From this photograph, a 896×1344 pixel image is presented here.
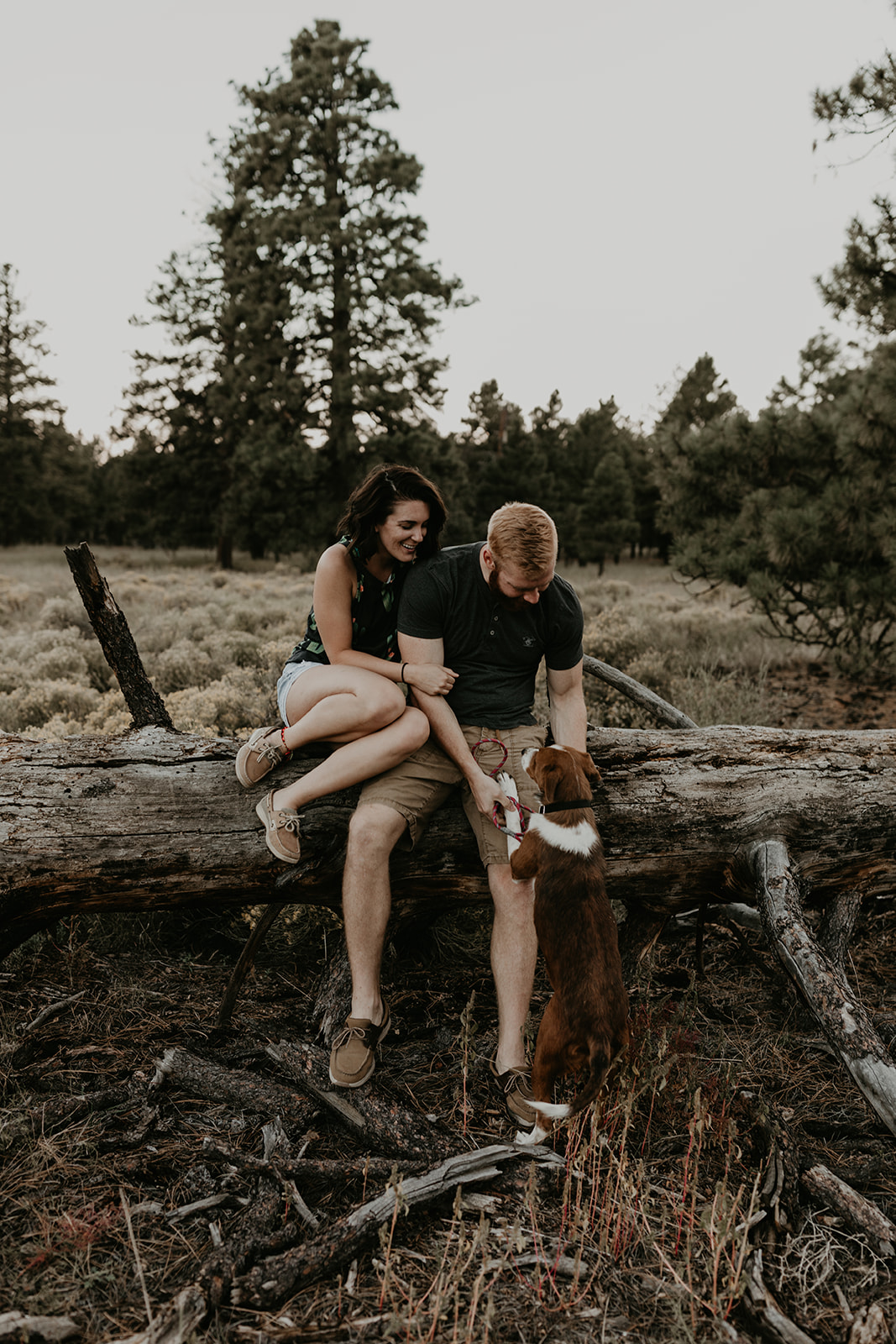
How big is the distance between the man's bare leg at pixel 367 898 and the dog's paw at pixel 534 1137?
0.69 meters

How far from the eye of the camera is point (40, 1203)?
2383mm

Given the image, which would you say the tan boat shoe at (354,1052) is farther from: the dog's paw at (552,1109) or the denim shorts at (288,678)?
the denim shorts at (288,678)

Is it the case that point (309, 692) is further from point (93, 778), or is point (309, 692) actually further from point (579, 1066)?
point (579, 1066)

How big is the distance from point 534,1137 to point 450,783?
136 cm

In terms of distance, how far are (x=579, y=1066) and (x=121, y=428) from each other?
34.9 metres

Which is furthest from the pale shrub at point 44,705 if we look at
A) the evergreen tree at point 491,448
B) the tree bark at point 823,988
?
the evergreen tree at point 491,448

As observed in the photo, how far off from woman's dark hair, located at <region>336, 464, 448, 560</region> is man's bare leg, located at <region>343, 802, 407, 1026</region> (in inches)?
49.7

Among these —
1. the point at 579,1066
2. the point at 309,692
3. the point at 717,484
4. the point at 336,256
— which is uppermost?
the point at 336,256

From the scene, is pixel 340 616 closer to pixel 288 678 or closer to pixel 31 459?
pixel 288 678

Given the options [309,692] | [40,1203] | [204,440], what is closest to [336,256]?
[204,440]

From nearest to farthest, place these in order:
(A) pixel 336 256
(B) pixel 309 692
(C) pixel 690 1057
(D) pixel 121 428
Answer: (C) pixel 690 1057 → (B) pixel 309 692 → (A) pixel 336 256 → (D) pixel 121 428

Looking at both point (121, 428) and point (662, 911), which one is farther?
point (121, 428)

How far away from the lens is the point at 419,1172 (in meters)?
2.58

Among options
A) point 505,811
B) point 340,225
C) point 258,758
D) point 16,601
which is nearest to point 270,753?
point 258,758
